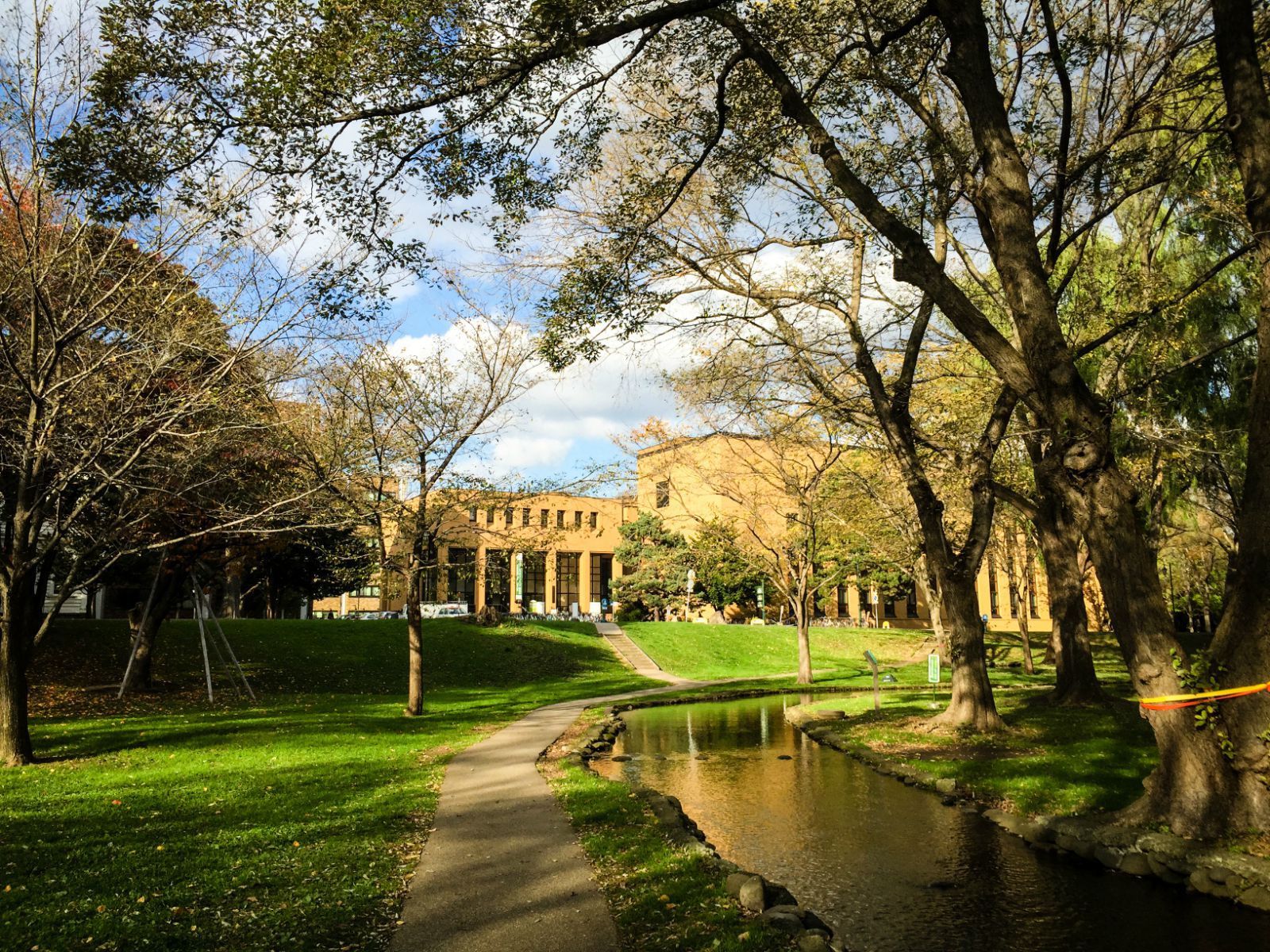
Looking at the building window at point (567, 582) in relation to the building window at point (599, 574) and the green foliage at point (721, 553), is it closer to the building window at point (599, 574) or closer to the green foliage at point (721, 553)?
the building window at point (599, 574)

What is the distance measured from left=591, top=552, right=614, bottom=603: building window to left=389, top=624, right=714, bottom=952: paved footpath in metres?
56.7

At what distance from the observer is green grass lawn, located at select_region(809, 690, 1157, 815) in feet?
33.0

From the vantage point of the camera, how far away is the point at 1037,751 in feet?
41.0

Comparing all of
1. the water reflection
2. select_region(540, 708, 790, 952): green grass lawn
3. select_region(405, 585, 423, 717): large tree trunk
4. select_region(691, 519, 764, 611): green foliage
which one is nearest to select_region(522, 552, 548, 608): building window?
select_region(691, 519, 764, 611): green foliage

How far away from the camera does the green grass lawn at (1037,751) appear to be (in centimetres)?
1005

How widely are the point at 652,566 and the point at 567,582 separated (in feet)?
71.1

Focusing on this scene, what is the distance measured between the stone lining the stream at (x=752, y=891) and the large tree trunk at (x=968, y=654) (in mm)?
6808

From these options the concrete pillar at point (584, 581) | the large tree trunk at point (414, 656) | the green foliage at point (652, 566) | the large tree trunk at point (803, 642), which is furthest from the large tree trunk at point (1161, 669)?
the concrete pillar at point (584, 581)

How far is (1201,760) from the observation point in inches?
300

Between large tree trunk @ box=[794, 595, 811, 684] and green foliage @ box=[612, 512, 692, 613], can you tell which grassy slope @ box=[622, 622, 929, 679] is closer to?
green foliage @ box=[612, 512, 692, 613]

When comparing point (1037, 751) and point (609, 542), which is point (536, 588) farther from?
point (1037, 751)

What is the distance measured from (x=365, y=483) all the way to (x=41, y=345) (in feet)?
19.8

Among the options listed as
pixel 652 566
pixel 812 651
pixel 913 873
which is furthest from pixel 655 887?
pixel 652 566

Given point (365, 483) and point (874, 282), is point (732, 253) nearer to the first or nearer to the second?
point (874, 282)
